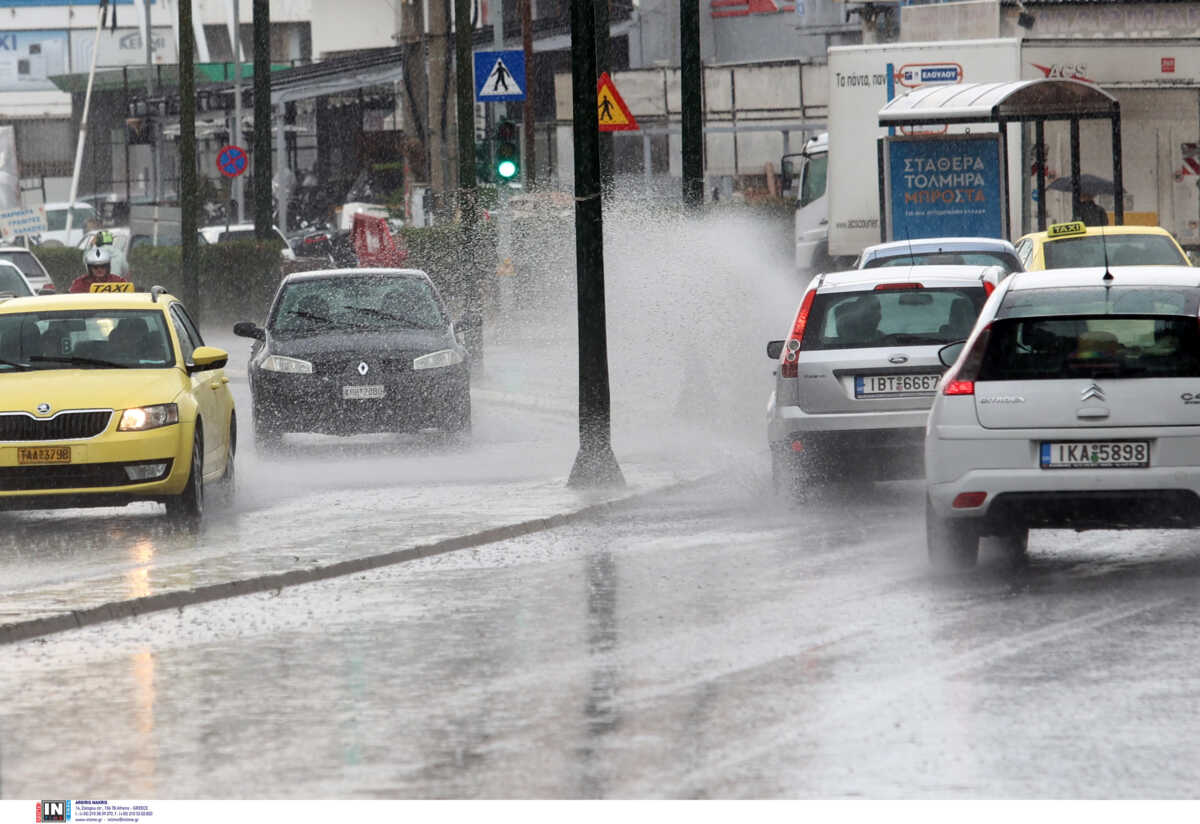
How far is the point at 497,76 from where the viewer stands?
25.9 meters

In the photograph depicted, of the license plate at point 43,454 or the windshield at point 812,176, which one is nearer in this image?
the license plate at point 43,454

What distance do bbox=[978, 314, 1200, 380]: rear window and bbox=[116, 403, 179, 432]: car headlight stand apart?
18.1 ft

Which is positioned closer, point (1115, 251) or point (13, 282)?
point (1115, 251)

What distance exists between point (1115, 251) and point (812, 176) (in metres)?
13.9

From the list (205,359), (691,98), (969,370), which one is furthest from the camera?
(691,98)

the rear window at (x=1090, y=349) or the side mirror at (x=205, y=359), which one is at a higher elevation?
the rear window at (x=1090, y=349)

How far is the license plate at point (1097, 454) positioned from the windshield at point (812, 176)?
2563 cm

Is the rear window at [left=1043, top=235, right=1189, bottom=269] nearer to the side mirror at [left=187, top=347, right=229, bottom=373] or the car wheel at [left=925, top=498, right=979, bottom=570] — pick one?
the side mirror at [left=187, top=347, right=229, bottom=373]

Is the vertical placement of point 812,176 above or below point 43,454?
above

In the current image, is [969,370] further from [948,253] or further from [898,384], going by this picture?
[948,253]

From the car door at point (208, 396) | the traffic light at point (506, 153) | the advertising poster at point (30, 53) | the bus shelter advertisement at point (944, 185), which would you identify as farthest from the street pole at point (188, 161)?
the advertising poster at point (30, 53)

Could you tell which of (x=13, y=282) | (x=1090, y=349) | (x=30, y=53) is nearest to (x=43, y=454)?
(x=1090, y=349)

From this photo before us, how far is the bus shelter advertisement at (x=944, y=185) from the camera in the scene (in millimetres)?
29812

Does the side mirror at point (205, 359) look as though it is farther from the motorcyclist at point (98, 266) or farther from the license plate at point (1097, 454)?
the motorcyclist at point (98, 266)
